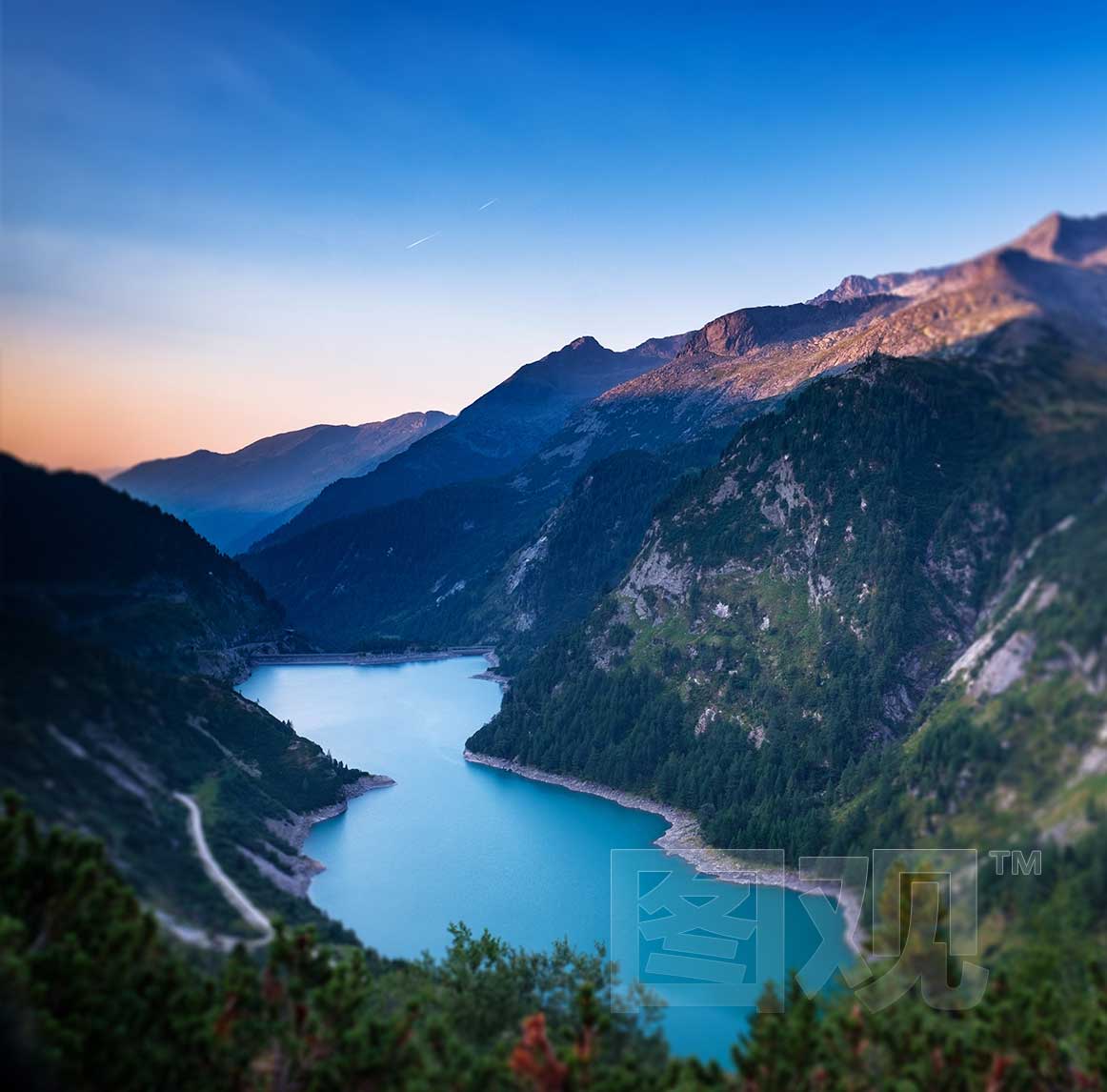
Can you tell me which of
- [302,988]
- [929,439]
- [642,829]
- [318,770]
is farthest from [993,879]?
[318,770]

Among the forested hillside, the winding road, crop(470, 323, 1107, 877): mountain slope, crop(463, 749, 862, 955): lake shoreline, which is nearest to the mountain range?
the forested hillside

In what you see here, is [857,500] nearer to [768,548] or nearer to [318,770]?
[768,548]

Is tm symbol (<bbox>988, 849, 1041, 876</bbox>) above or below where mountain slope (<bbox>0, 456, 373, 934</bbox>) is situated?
below

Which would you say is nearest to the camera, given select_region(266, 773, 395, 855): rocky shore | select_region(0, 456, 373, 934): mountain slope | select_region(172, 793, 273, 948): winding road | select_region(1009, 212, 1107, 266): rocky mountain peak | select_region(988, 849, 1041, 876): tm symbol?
select_region(0, 456, 373, 934): mountain slope

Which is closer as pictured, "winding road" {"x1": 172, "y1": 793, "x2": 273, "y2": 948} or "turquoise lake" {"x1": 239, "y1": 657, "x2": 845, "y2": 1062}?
"winding road" {"x1": 172, "y1": 793, "x2": 273, "y2": 948}

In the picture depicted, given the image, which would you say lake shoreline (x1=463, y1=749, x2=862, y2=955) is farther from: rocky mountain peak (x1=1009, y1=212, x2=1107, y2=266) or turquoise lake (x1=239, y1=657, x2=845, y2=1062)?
rocky mountain peak (x1=1009, y1=212, x2=1107, y2=266)

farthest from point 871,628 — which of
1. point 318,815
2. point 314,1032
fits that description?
point 314,1032

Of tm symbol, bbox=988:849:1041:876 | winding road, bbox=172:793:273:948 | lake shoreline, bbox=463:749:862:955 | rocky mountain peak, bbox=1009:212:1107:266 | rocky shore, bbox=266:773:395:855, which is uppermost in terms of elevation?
rocky mountain peak, bbox=1009:212:1107:266

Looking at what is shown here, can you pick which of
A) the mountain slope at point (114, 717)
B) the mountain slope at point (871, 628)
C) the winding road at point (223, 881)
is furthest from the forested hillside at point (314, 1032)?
the mountain slope at point (871, 628)

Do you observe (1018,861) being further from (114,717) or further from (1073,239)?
(114,717)
